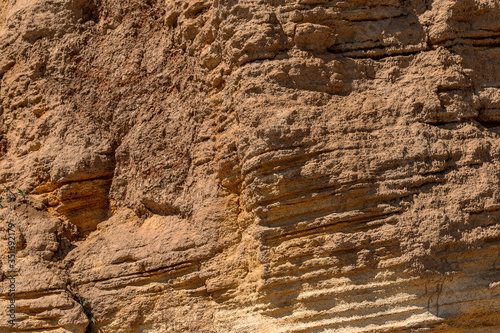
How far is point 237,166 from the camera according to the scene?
442 cm

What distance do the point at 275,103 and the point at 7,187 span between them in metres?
2.95

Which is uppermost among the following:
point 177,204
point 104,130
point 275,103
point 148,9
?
point 148,9

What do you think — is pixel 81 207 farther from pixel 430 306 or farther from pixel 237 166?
pixel 430 306

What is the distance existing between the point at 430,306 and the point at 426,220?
575 millimetres

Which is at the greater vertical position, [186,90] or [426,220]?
[186,90]

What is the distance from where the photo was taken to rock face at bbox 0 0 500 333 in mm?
3854

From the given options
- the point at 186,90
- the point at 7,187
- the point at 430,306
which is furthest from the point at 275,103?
the point at 7,187

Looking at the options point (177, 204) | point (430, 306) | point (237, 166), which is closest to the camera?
point (430, 306)

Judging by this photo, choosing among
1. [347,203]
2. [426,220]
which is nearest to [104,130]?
[347,203]

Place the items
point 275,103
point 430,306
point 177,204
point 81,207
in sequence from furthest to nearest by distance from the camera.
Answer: point 81,207 → point 177,204 → point 275,103 → point 430,306

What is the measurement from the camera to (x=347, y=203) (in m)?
3.93

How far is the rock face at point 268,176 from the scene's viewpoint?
152 inches

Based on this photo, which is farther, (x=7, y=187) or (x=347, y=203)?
(x=7, y=187)

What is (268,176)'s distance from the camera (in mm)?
4012
